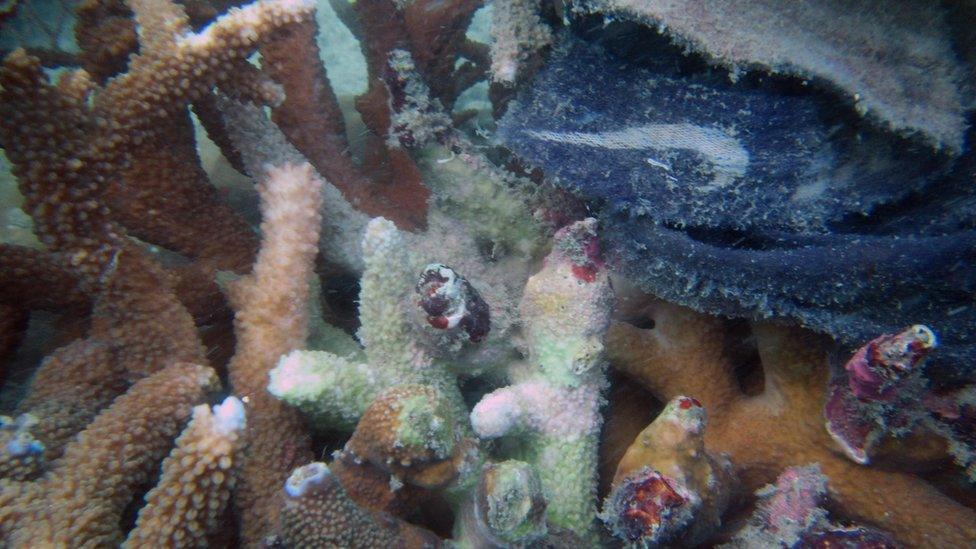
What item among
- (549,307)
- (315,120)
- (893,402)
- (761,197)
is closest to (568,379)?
(549,307)

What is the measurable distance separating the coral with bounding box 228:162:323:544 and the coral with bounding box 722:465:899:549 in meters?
1.55

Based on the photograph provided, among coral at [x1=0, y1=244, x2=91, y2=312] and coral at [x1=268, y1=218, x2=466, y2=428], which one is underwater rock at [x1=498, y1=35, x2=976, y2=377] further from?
coral at [x1=0, y1=244, x2=91, y2=312]

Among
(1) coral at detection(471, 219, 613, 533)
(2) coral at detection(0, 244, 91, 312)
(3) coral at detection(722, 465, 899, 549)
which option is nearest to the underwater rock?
(1) coral at detection(471, 219, 613, 533)

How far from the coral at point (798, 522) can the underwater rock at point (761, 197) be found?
0.53m

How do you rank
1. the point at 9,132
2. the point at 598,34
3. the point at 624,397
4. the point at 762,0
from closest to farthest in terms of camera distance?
the point at 9,132
the point at 762,0
the point at 598,34
the point at 624,397

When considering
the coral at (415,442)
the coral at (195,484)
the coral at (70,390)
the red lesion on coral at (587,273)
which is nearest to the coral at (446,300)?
the coral at (415,442)

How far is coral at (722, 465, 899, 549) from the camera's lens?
160cm

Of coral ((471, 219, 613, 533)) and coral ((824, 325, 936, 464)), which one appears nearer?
coral ((824, 325, 936, 464))

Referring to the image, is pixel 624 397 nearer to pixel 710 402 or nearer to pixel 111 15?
pixel 710 402

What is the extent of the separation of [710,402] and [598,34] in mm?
1425

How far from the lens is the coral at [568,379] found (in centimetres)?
180

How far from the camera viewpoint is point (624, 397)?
2234 millimetres

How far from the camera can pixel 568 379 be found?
1.83 metres

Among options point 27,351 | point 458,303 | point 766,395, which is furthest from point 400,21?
point 766,395
